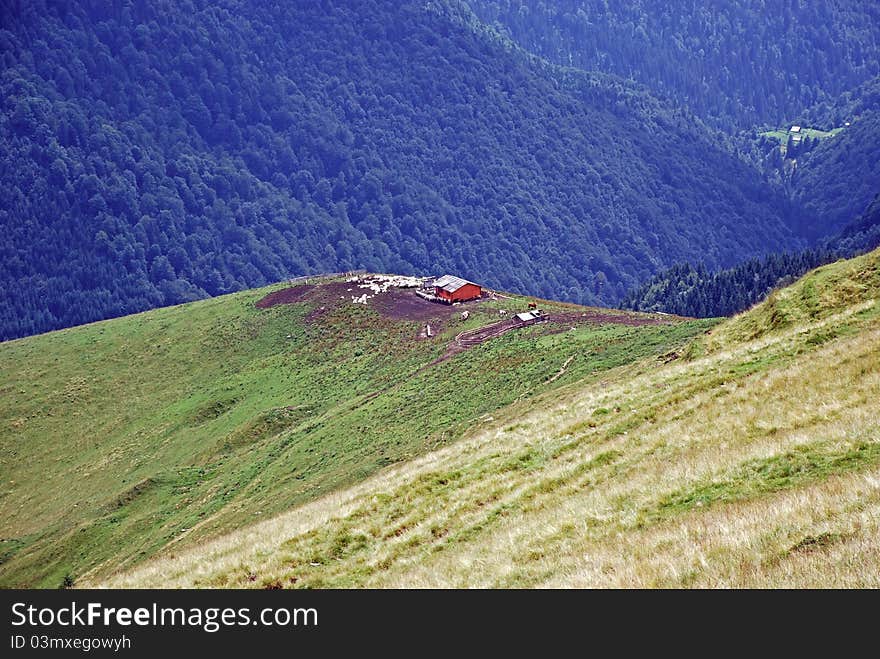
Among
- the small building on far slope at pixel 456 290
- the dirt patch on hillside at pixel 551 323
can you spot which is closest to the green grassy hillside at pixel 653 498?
the dirt patch on hillside at pixel 551 323

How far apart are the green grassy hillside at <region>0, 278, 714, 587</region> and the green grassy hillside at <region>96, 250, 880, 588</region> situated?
20.8 metres

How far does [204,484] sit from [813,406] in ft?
173

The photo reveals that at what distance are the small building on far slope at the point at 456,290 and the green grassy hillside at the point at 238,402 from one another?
227cm

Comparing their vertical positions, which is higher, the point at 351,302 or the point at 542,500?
the point at 351,302

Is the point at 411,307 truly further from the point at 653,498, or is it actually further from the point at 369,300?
the point at 653,498

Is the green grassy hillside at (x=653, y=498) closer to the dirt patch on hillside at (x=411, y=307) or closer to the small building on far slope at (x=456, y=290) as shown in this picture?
the dirt patch on hillside at (x=411, y=307)

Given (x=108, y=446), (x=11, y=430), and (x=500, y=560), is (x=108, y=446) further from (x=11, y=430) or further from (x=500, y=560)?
(x=500, y=560)

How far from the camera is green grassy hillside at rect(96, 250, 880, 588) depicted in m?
15.6

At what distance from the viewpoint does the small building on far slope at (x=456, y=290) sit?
10025 centimetres

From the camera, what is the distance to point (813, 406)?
25438 mm

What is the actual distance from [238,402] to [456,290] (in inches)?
1080

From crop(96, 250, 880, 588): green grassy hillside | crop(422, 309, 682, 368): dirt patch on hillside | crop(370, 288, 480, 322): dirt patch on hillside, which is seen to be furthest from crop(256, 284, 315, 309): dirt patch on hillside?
crop(96, 250, 880, 588): green grassy hillside
